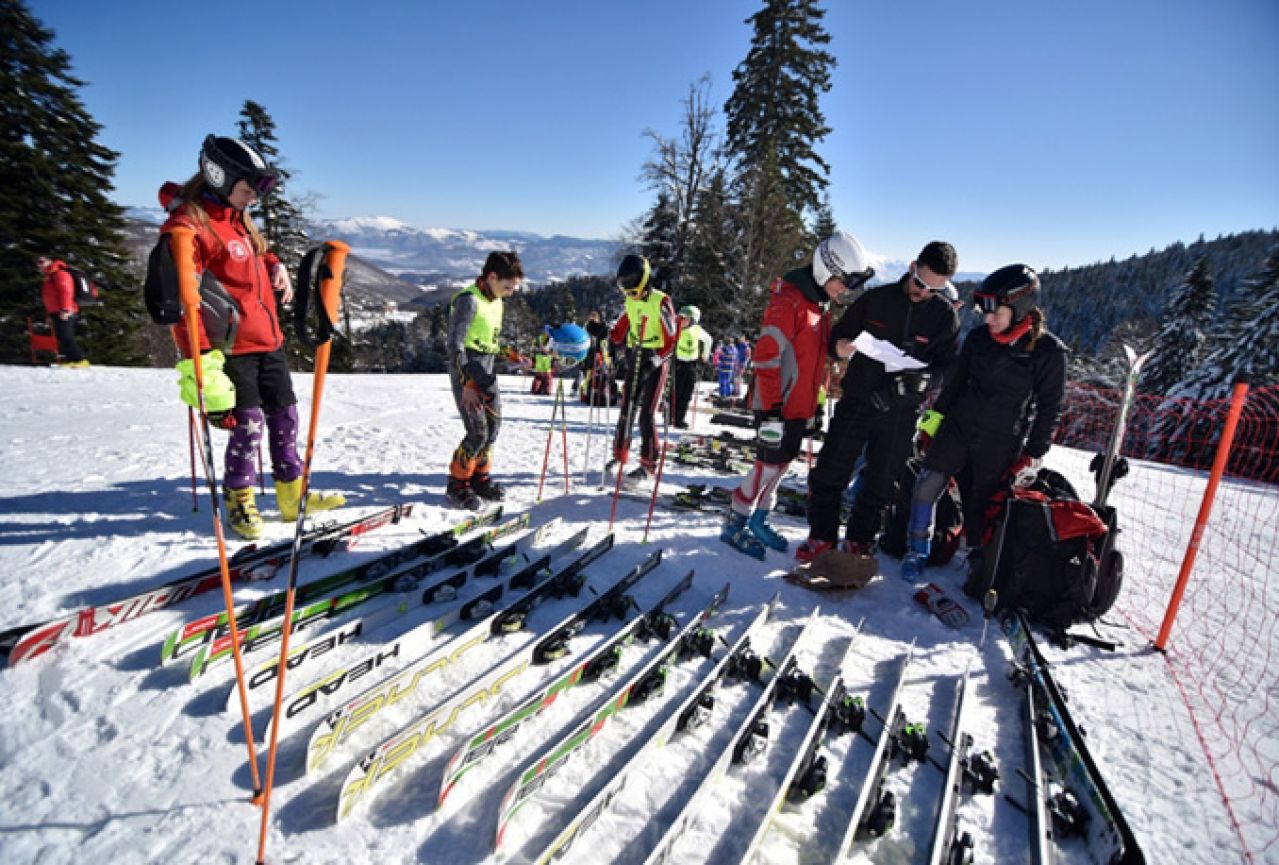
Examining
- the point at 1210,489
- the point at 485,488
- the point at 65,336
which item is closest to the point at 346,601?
the point at 485,488

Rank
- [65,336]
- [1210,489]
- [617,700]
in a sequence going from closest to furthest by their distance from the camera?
[617,700]
[1210,489]
[65,336]

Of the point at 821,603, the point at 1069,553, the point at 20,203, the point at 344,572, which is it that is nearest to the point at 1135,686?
the point at 1069,553

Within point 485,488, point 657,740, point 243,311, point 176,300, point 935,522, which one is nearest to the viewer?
Answer: point 657,740

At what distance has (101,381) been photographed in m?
8.84

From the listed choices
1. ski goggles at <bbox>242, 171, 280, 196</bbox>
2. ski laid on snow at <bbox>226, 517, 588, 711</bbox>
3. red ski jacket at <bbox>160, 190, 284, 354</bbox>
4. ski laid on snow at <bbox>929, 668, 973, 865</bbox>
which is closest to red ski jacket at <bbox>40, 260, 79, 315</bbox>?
red ski jacket at <bbox>160, 190, 284, 354</bbox>

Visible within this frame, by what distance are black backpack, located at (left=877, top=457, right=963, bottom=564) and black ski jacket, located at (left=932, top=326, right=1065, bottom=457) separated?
0.76 meters

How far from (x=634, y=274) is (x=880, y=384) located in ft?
9.05

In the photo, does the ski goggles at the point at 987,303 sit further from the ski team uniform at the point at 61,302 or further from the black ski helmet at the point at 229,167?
the ski team uniform at the point at 61,302

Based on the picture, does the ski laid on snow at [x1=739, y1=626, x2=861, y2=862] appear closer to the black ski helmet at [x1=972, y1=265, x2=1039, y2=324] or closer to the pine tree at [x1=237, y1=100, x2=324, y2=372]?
the black ski helmet at [x1=972, y1=265, x2=1039, y2=324]

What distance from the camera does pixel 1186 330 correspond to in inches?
1159

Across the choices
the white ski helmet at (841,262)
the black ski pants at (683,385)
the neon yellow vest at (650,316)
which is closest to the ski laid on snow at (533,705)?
the white ski helmet at (841,262)

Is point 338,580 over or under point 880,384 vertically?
under

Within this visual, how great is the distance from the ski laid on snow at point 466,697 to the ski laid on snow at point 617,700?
0.32 metres

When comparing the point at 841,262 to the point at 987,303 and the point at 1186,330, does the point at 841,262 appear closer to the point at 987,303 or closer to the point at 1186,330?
the point at 987,303
